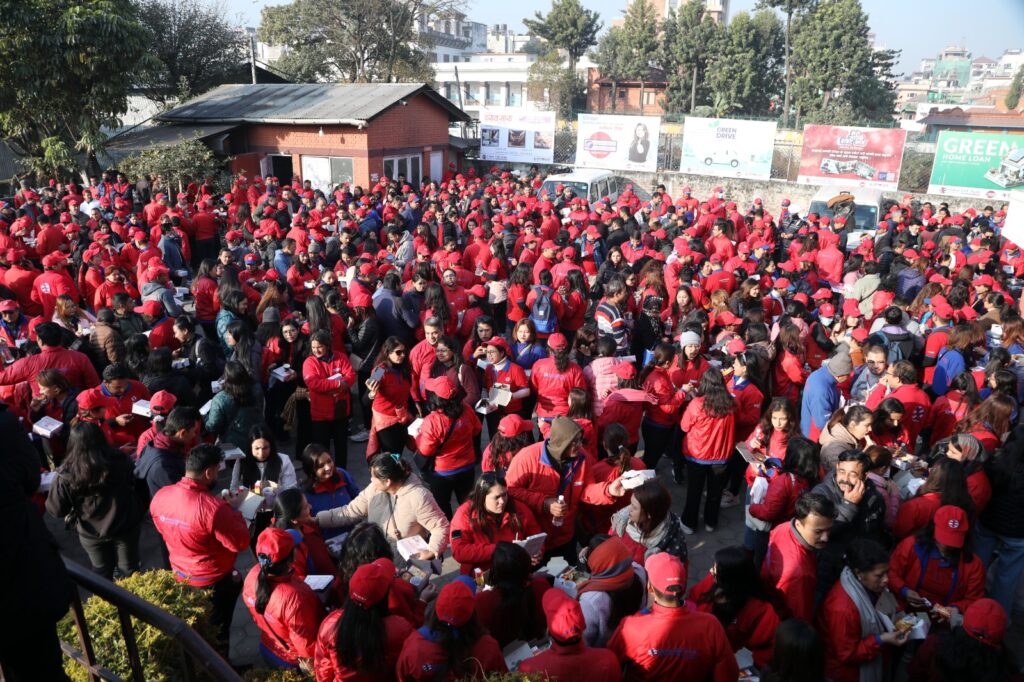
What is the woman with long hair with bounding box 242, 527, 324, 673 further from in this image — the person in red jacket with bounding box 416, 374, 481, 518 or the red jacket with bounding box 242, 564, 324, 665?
the person in red jacket with bounding box 416, 374, 481, 518

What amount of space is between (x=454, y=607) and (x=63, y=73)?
2276 centimetres

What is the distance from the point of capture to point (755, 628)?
3510mm

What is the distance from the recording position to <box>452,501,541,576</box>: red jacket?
412cm

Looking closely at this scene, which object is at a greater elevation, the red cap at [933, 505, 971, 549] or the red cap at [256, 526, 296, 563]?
the red cap at [256, 526, 296, 563]

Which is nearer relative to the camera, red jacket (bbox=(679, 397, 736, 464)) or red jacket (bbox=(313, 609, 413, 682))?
red jacket (bbox=(313, 609, 413, 682))

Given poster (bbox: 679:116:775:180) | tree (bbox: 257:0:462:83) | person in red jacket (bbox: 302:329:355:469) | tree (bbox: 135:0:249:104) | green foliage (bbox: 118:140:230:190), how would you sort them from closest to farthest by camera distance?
person in red jacket (bbox: 302:329:355:469)
green foliage (bbox: 118:140:230:190)
poster (bbox: 679:116:775:180)
tree (bbox: 135:0:249:104)
tree (bbox: 257:0:462:83)

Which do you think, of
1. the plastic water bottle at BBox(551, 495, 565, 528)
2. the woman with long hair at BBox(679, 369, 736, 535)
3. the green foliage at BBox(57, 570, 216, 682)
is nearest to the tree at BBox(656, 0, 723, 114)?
the woman with long hair at BBox(679, 369, 736, 535)

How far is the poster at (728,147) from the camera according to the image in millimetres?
23031

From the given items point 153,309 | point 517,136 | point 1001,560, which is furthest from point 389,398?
point 517,136

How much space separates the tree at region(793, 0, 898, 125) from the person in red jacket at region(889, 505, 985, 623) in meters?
41.2

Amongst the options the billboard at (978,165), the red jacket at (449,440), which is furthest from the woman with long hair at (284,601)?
the billboard at (978,165)

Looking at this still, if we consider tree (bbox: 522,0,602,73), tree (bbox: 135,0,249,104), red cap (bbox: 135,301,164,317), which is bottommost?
red cap (bbox: 135,301,164,317)

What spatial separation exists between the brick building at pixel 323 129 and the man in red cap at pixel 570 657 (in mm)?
19815

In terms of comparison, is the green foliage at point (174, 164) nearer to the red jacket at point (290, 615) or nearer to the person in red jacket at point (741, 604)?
the red jacket at point (290, 615)
